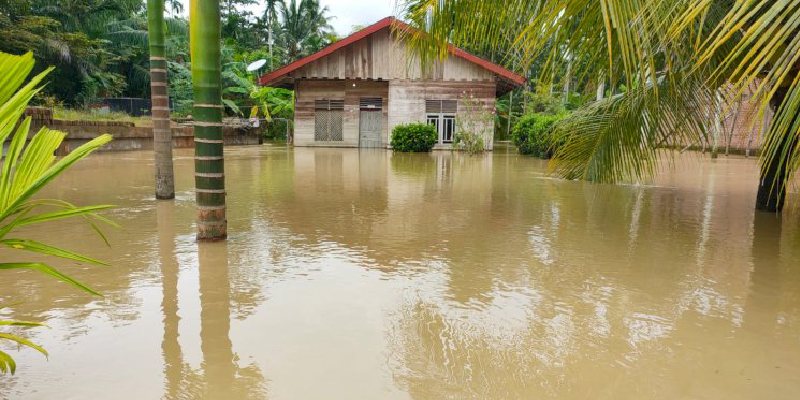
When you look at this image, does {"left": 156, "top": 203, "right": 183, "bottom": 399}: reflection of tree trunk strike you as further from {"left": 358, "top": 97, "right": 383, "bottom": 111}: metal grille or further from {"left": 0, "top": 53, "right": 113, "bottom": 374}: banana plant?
{"left": 358, "top": 97, "right": 383, "bottom": 111}: metal grille

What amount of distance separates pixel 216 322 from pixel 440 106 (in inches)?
763

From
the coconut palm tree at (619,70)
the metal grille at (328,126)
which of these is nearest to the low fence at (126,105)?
the metal grille at (328,126)

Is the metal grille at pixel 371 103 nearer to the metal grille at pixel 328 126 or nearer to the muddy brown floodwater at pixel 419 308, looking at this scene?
the metal grille at pixel 328 126

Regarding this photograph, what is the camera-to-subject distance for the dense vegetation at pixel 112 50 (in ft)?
58.4

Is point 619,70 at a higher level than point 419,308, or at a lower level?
higher

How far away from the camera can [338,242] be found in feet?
16.2

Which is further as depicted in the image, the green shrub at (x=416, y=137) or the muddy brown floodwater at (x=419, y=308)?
the green shrub at (x=416, y=137)

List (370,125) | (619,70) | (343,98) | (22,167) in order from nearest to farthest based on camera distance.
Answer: (22,167) < (619,70) < (343,98) < (370,125)

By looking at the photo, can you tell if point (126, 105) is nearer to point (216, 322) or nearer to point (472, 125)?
point (472, 125)

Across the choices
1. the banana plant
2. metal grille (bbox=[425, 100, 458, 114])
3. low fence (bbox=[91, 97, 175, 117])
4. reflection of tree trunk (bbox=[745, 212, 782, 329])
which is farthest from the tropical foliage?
the banana plant

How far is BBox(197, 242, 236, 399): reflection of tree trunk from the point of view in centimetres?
234

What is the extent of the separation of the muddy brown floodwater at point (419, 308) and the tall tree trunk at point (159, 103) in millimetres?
542

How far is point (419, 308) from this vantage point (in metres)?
3.25

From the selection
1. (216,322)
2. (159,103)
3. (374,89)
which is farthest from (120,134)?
(216,322)
